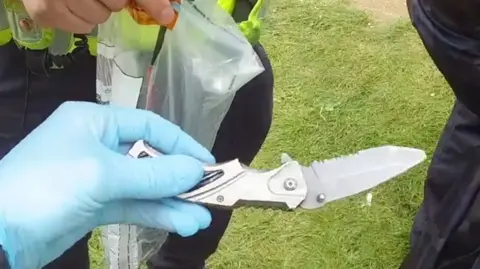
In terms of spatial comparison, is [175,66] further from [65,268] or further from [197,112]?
[65,268]

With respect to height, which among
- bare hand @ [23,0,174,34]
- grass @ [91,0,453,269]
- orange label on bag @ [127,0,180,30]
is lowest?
grass @ [91,0,453,269]

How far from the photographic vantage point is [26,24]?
0.94 meters

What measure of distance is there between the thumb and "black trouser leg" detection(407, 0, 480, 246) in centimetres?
39

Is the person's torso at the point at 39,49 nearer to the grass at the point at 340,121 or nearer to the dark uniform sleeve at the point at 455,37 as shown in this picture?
the dark uniform sleeve at the point at 455,37

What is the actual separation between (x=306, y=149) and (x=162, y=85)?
29.9 inches

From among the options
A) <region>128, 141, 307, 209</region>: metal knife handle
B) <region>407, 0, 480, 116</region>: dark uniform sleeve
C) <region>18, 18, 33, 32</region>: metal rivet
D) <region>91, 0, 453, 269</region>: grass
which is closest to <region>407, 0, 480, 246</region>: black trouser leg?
<region>407, 0, 480, 116</region>: dark uniform sleeve

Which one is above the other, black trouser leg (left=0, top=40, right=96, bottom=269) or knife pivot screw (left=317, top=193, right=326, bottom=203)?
knife pivot screw (left=317, top=193, right=326, bottom=203)

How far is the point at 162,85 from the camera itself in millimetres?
1007

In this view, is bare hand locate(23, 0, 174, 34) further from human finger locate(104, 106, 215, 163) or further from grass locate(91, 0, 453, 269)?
grass locate(91, 0, 453, 269)

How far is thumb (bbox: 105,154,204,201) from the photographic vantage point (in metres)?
0.77

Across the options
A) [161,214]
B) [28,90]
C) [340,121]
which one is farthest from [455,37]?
[340,121]

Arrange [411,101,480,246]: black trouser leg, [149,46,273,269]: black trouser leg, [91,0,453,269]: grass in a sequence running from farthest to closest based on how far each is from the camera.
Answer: [91,0,453,269]: grass
[411,101,480,246]: black trouser leg
[149,46,273,269]: black trouser leg

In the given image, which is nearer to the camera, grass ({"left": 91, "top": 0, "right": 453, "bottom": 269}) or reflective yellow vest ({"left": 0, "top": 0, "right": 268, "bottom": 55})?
reflective yellow vest ({"left": 0, "top": 0, "right": 268, "bottom": 55})

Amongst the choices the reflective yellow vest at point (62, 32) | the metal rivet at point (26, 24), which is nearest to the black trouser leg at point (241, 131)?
the reflective yellow vest at point (62, 32)
